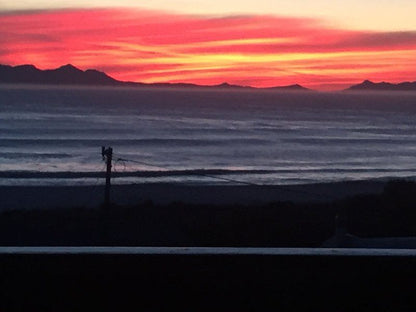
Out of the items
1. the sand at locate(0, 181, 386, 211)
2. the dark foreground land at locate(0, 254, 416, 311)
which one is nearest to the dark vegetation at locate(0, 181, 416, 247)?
the sand at locate(0, 181, 386, 211)

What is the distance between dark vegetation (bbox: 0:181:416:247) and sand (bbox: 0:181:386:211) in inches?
160

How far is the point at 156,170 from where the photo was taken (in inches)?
1055

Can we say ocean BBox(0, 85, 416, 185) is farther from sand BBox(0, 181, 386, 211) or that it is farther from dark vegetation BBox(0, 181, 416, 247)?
dark vegetation BBox(0, 181, 416, 247)

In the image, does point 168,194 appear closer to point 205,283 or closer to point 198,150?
point 198,150

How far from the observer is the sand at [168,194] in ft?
65.1

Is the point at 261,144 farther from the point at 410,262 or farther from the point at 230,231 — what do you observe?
the point at 410,262

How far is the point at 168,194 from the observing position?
2128 centimetres

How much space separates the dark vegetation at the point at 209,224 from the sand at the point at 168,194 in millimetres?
4075

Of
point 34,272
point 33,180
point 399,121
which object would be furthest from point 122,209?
point 399,121

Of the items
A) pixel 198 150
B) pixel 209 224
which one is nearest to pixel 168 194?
pixel 209 224

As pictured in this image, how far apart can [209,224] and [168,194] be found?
320 inches

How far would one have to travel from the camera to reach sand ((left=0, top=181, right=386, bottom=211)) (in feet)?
65.1

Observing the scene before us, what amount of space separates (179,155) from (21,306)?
3104 cm

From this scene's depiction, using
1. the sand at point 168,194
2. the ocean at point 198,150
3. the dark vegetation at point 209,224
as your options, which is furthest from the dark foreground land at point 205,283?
the sand at point 168,194
